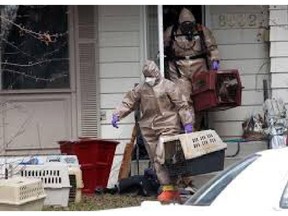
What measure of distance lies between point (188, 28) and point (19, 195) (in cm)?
415

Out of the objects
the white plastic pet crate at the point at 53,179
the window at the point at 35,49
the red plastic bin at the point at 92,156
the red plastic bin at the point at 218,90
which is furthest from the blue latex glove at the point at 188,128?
the window at the point at 35,49

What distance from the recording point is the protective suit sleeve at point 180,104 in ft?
31.0

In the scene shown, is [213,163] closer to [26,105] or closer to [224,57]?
[224,57]

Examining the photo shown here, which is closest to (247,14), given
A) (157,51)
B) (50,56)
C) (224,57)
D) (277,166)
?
(224,57)

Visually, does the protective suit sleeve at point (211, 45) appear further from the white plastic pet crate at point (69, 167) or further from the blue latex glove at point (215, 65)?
the white plastic pet crate at point (69, 167)

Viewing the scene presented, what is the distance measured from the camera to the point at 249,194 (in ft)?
14.4

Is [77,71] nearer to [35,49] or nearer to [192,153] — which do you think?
[35,49]

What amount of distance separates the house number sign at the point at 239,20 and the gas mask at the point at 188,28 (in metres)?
0.63

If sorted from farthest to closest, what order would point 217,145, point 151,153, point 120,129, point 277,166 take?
point 120,129, point 151,153, point 217,145, point 277,166

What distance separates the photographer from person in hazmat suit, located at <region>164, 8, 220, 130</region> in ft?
34.4

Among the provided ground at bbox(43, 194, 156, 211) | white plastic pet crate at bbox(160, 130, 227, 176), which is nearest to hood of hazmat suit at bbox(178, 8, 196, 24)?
white plastic pet crate at bbox(160, 130, 227, 176)

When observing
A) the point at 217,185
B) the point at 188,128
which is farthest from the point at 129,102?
the point at 217,185

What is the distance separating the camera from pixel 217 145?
8.85 m

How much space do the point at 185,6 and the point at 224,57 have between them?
40.1 inches
